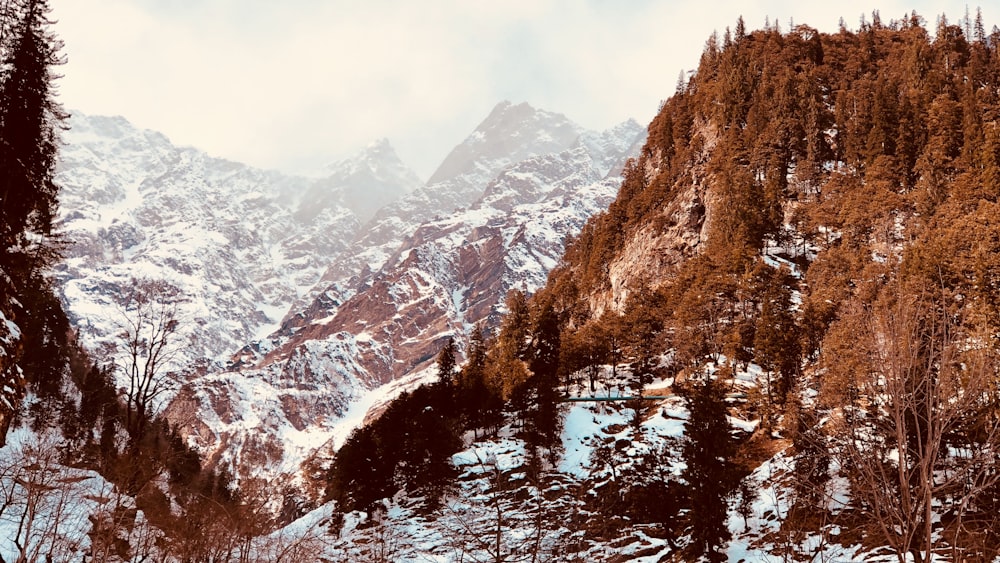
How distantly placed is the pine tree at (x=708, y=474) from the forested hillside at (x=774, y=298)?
0.17 meters

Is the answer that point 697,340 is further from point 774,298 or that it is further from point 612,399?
point 612,399

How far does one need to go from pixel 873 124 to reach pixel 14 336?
11133 cm

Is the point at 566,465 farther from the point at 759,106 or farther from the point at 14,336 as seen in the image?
the point at 759,106

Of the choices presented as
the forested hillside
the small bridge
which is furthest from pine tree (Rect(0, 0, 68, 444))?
the small bridge

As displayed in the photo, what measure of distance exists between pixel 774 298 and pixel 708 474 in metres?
33.7

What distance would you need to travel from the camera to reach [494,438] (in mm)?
74125

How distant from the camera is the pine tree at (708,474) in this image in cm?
4419

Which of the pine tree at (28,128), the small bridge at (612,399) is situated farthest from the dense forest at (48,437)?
the small bridge at (612,399)

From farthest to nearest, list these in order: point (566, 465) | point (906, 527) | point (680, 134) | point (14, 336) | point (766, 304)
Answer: point (680, 134)
point (766, 304)
point (566, 465)
point (14, 336)
point (906, 527)

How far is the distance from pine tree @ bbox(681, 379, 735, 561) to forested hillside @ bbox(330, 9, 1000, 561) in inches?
6.5

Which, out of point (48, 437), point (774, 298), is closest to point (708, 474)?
point (774, 298)

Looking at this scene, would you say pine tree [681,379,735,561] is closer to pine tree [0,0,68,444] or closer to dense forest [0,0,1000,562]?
dense forest [0,0,1000,562]

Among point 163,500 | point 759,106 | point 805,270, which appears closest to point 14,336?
point 163,500

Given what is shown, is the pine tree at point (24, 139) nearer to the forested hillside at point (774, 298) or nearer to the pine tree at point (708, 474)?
the forested hillside at point (774, 298)
